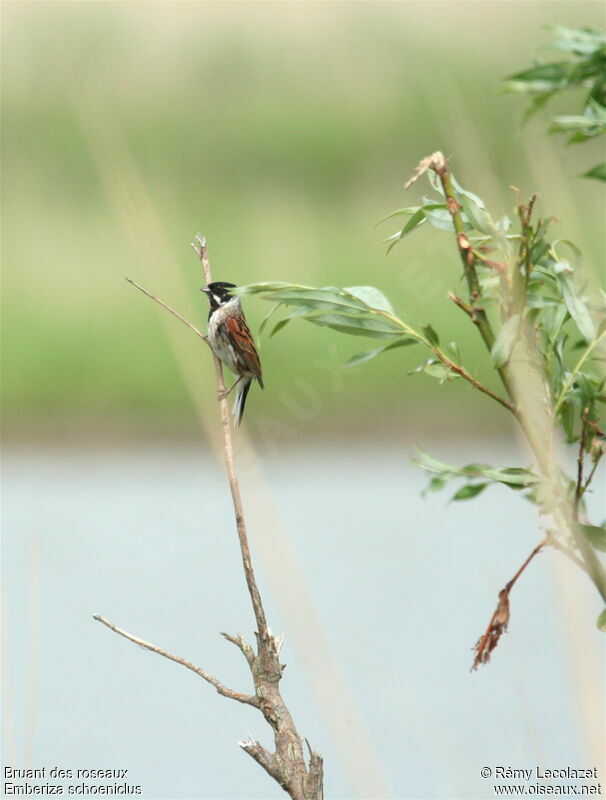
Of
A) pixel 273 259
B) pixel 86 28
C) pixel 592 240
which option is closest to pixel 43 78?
pixel 86 28

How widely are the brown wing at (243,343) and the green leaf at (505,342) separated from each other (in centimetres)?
73

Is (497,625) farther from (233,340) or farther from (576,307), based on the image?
(233,340)

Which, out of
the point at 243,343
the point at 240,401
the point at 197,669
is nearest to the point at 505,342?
the point at 197,669

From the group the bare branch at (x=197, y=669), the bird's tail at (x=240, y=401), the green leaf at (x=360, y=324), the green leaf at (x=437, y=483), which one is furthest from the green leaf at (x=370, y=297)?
the bird's tail at (x=240, y=401)

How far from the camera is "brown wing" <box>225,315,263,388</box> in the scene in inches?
60.9

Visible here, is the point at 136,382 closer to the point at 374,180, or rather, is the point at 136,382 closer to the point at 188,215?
the point at 188,215

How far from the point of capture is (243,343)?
5.11 feet

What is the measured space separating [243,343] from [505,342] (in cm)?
78

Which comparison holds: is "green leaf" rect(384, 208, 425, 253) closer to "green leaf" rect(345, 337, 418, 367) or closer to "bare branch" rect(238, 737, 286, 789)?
"green leaf" rect(345, 337, 418, 367)

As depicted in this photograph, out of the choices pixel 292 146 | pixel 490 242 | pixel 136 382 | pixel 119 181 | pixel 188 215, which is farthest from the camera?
pixel 292 146

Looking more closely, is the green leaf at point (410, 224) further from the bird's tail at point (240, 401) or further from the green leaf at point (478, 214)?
the bird's tail at point (240, 401)

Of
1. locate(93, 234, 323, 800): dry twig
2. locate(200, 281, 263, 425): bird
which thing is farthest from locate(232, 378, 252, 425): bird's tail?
locate(93, 234, 323, 800): dry twig

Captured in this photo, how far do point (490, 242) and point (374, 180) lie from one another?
4.39 metres

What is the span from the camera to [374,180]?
520cm
